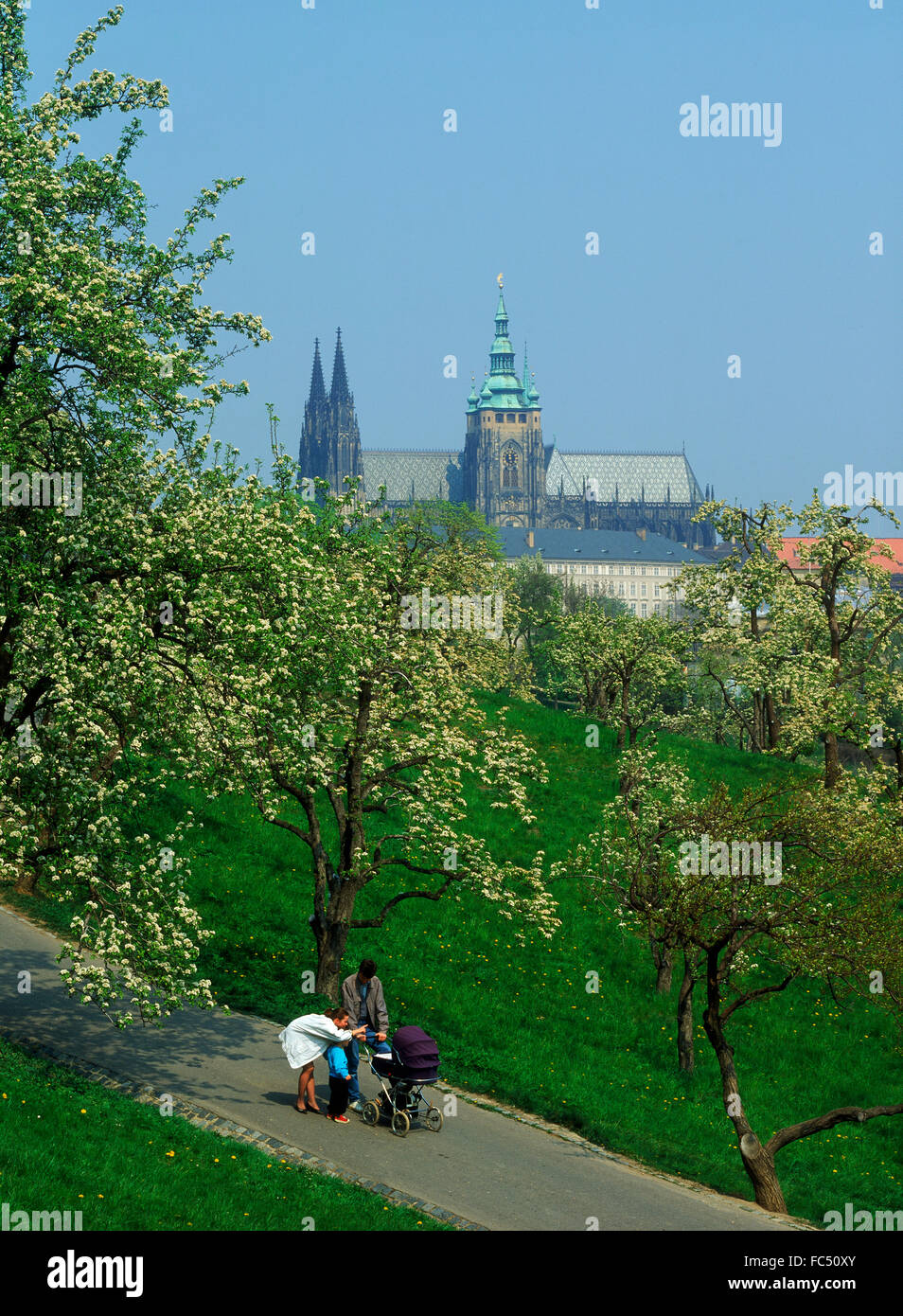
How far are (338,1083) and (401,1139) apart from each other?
1.17 meters

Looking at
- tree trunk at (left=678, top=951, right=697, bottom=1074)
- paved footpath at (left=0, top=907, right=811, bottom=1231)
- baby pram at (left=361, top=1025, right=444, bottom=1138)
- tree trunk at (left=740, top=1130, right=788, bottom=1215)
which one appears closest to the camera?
paved footpath at (left=0, top=907, right=811, bottom=1231)

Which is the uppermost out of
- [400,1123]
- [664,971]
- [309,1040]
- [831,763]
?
[831,763]

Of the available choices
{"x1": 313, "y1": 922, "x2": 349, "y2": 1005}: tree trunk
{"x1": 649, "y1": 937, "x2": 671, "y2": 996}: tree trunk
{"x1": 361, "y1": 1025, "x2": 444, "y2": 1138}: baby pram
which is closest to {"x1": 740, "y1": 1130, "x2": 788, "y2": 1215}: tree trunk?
{"x1": 361, "y1": 1025, "x2": 444, "y2": 1138}: baby pram

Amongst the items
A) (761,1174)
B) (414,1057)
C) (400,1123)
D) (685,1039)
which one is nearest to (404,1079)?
(414,1057)

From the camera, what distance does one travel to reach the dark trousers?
61.7 ft

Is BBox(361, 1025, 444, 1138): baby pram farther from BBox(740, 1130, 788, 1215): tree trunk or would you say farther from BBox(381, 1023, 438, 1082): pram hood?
BBox(740, 1130, 788, 1215): tree trunk

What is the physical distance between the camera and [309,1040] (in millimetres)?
18828

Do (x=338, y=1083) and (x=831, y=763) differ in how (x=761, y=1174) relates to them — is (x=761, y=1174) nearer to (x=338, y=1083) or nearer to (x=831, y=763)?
(x=338, y=1083)

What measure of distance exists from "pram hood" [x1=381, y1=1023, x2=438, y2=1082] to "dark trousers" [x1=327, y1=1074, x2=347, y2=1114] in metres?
0.72

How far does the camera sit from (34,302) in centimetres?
1673

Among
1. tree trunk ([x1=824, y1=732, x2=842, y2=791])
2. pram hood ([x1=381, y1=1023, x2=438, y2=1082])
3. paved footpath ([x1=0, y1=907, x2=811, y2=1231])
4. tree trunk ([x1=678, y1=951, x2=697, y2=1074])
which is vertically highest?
tree trunk ([x1=824, y1=732, x2=842, y2=791])

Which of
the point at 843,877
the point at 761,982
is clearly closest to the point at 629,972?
the point at 761,982

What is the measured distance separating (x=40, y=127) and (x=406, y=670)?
11.2 metres
